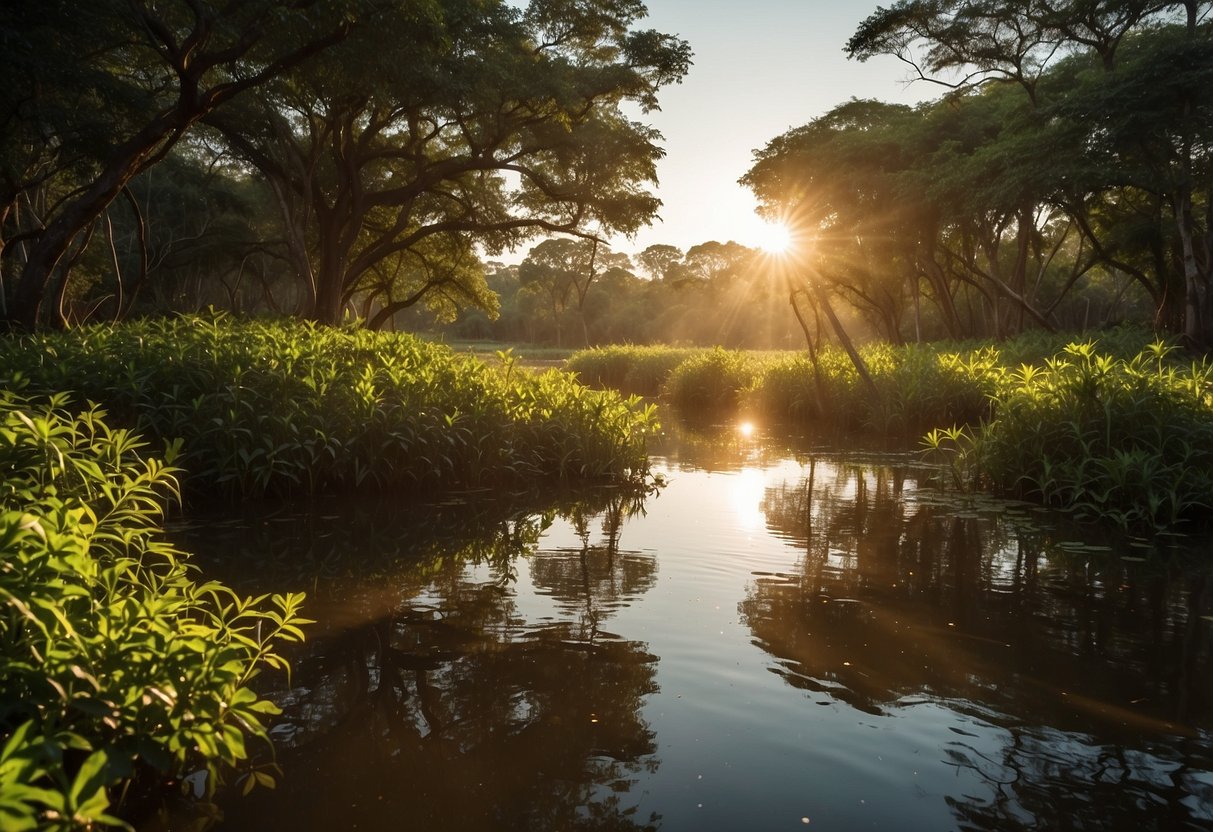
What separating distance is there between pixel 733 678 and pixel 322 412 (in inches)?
224

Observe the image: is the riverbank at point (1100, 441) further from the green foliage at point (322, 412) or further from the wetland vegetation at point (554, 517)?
the green foliage at point (322, 412)

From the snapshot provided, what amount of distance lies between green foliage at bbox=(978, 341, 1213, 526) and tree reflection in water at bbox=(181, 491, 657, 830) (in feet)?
15.1

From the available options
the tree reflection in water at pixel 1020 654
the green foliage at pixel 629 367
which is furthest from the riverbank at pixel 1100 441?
the green foliage at pixel 629 367

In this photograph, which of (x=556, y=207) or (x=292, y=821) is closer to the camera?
(x=292, y=821)

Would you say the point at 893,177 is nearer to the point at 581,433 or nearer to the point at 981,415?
the point at 981,415

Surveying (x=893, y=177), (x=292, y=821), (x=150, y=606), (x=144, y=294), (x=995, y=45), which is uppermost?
(x=995, y=45)

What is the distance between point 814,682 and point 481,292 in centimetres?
2746

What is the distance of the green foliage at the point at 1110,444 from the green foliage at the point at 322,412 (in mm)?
4016

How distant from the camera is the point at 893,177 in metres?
25.6

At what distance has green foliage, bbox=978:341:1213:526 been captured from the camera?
7273 mm

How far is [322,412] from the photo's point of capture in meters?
8.29

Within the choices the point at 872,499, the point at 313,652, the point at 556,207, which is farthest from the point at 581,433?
the point at 556,207

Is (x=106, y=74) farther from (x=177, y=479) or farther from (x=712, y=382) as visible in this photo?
(x=712, y=382)

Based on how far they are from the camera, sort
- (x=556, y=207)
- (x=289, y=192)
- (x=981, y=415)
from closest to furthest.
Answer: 1. (x=981, y=415)
2. (x=289, y=192)
3. (x=556, y=207)
